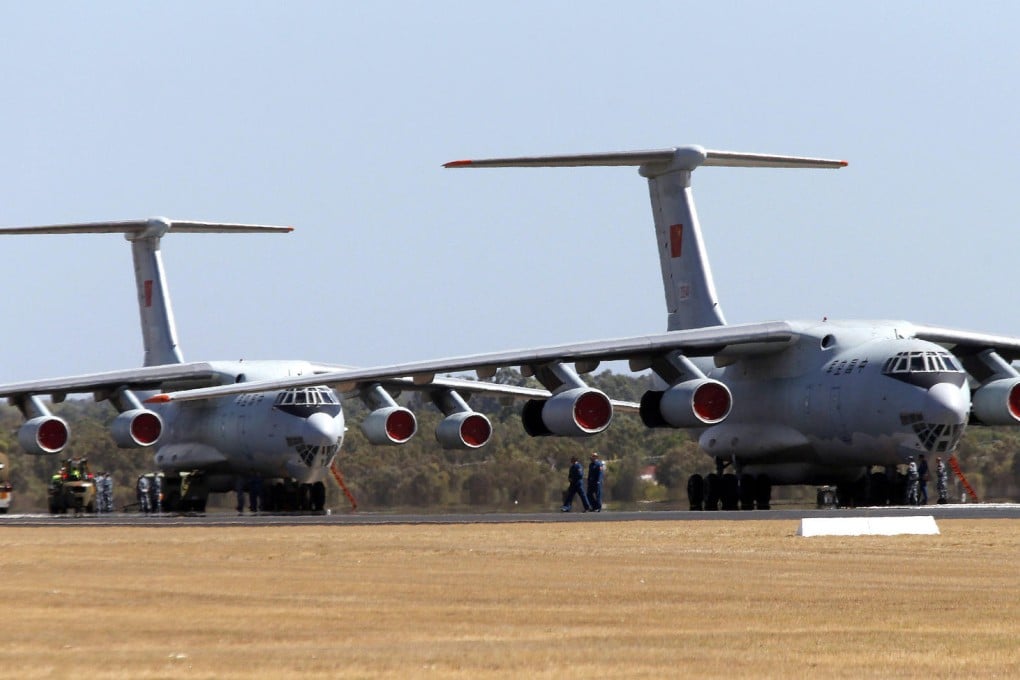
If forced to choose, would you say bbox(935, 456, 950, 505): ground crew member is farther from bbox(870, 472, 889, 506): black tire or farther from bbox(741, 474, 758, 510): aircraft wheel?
bbox(741, 474, 758, 510): aircraft wheel

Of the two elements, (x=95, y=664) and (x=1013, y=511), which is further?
(x=1013, y=511)

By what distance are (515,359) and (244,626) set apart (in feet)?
55.2

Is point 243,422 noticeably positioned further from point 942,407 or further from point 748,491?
point 942,407

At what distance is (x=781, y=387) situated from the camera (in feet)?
86.7

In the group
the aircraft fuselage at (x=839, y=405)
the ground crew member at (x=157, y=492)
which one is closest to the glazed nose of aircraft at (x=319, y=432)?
the ground crew member at (x=157, y=492)

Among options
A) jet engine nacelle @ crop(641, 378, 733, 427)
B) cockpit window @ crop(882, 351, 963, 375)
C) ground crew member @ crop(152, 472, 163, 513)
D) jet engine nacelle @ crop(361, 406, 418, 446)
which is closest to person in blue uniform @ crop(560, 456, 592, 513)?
jet engine nacelle @ crop(641, 378, 733, 427)

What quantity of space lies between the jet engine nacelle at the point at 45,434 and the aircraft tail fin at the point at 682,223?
11.0m

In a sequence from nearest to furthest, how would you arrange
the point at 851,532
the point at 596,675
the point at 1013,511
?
1. the point at 596,675
2. the point at 851,532
3. the point at 1013,511

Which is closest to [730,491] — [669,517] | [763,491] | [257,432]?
[763,491]

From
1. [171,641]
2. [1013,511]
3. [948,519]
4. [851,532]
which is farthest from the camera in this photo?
[1013,511]

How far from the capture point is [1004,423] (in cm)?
2523

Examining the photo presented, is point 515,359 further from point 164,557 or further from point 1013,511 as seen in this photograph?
point 164,557

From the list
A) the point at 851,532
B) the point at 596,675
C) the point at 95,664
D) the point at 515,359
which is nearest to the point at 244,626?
the point at 95,664

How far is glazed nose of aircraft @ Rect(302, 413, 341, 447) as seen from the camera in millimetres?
31016
